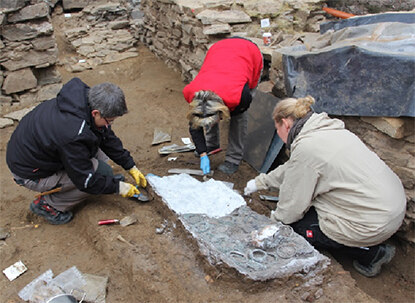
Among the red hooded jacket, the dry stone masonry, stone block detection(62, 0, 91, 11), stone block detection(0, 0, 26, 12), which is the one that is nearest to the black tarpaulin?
the red hooded jacket

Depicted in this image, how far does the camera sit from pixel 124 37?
29.5 feet

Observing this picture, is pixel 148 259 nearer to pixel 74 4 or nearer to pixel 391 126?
pixel 391 126

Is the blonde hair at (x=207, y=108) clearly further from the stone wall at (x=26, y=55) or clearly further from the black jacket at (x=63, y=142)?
the stone wall at (x=26, y=55)

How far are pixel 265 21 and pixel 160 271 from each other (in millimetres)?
4327

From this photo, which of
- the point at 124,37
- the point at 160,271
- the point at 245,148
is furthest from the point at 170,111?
the point at 124,37

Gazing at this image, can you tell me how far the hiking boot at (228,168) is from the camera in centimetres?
410

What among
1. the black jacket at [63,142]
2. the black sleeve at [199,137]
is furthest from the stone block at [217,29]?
the black jacket at [63,142]

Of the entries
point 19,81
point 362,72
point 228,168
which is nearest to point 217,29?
point 228,168

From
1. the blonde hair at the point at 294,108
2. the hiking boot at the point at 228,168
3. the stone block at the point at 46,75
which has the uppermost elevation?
the blonde hair at the point at 294,108

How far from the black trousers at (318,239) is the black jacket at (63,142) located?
1731 mm

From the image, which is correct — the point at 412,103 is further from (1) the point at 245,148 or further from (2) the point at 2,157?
(2) the point at 2,157

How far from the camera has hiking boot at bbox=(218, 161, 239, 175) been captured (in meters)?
4.10

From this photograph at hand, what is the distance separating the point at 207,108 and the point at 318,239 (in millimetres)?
1530

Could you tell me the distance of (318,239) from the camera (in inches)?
111
